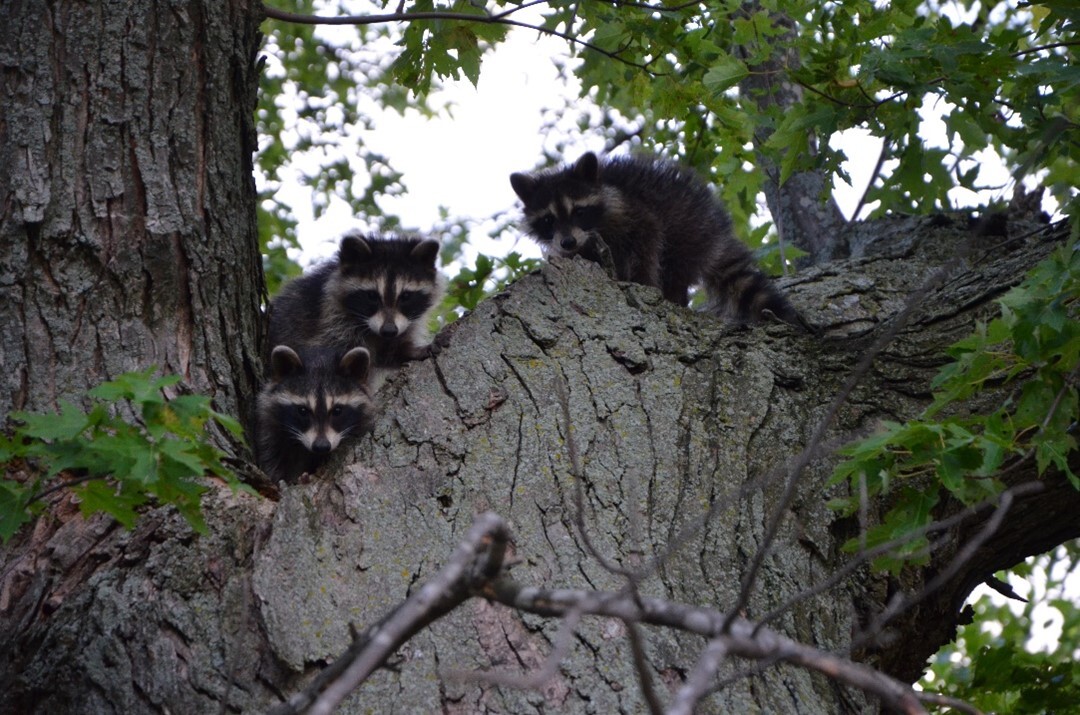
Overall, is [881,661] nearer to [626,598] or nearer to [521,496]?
[521,496]

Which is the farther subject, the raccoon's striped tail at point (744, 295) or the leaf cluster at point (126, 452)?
the raccoon's striped tail at point (744, 295)

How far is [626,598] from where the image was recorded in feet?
5.21

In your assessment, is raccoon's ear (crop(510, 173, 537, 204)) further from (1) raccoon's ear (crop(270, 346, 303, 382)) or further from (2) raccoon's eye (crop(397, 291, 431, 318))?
(1) raccoon's ear (crop(270, 346, 303, 382))

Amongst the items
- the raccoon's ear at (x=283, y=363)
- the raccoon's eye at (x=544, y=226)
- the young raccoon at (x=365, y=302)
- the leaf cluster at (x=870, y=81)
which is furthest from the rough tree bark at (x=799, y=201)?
the raccoon's ear at (x=283, y=363)

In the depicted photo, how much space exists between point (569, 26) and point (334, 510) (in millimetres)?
2536

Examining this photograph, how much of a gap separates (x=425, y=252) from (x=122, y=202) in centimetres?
257

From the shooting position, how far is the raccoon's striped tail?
14.2 ft

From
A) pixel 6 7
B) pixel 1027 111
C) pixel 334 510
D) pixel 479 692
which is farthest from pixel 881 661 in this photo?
pixel 6 7

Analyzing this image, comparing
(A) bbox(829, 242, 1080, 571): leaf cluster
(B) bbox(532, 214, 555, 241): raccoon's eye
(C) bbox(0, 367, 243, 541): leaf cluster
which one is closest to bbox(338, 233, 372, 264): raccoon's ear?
(B) bbox(532, 214, 555, 241): raccoon's eye

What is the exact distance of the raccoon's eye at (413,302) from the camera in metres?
5.62

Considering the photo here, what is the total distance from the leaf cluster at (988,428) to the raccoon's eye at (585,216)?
318cm

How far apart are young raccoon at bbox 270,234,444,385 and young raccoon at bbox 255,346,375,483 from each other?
45 centimetres

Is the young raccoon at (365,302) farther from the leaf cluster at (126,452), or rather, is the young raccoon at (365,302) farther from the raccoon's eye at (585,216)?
the leaf cluster at (126,452)

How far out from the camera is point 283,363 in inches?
180
